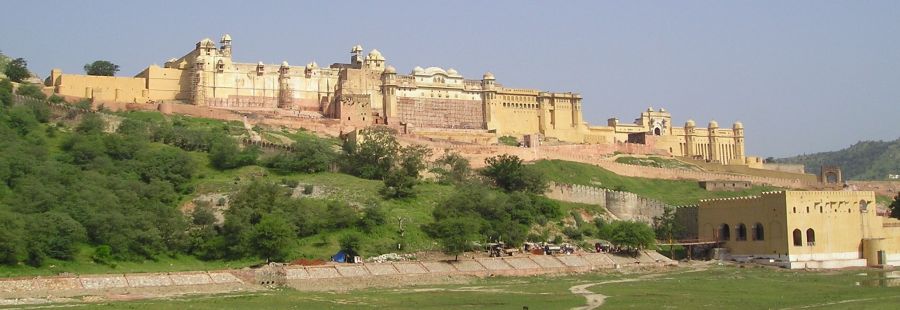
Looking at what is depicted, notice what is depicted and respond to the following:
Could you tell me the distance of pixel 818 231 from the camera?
59.8m

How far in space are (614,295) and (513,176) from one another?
3142cm

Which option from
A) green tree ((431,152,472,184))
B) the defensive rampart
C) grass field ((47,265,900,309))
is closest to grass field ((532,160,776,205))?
green tree ((431,152,472,184))

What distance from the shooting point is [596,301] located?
40.1m

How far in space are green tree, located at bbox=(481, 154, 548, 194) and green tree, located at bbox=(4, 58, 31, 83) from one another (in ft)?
124

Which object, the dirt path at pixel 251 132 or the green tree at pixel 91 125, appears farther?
the dirt path at pixel 251 132

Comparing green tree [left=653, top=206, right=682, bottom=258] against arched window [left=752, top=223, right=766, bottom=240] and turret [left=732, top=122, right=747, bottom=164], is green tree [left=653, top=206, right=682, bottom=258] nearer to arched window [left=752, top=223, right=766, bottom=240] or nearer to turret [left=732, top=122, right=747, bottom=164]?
arched window [left=752, top=223, right=766, bottom=240]

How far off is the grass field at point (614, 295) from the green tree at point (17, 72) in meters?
49.1

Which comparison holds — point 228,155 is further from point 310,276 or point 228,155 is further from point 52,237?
point 310,276

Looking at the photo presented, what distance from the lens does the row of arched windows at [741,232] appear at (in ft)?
202

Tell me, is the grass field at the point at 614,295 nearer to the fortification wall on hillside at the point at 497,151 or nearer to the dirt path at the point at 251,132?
the fortification wall on hillside at the point at 497,151

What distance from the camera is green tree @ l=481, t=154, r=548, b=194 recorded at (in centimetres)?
7275

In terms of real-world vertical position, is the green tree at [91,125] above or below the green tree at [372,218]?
above

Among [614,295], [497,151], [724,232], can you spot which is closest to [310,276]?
[614,295]

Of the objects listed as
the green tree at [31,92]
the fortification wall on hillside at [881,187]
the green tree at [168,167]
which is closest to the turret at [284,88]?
the green tree at [31,92]
